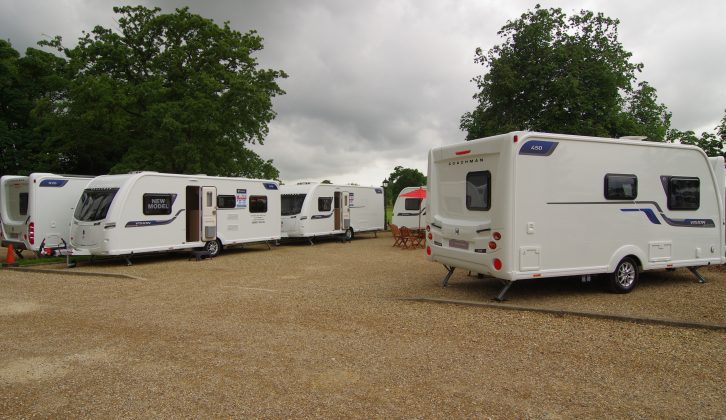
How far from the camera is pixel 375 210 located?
22609 millimetres

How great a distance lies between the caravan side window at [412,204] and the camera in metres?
21.3

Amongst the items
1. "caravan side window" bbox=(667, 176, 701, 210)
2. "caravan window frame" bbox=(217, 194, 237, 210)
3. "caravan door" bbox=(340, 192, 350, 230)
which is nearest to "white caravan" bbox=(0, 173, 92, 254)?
"caravan window frame" bbox=(217, 194, 237, 210)

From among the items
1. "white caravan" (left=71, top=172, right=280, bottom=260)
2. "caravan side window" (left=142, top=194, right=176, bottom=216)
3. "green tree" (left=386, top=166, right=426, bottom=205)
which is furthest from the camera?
"green tree" (left=386, top=166, right=426, bottom=205)

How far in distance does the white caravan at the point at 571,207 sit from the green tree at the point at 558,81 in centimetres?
1113

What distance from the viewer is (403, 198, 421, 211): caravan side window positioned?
840 inches

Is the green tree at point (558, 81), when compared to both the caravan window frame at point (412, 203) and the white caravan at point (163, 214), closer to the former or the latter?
the caravan window frame at point (412, 203)

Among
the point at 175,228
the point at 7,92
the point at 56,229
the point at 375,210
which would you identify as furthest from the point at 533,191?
the point at 7,92

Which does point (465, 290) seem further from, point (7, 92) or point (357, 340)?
point (7, 92)

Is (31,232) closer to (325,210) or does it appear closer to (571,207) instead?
(325,210)

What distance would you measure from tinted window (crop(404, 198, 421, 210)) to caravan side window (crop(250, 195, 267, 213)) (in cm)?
747

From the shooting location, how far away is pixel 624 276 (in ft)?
26.9

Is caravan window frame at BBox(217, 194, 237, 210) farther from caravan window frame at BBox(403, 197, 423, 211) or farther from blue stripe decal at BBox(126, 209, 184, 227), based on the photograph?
caravan window frame at BBox(403, 197, 423, 211)

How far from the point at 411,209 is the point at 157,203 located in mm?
11583

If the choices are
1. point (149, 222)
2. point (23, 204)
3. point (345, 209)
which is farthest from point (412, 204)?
point (23, 204)
